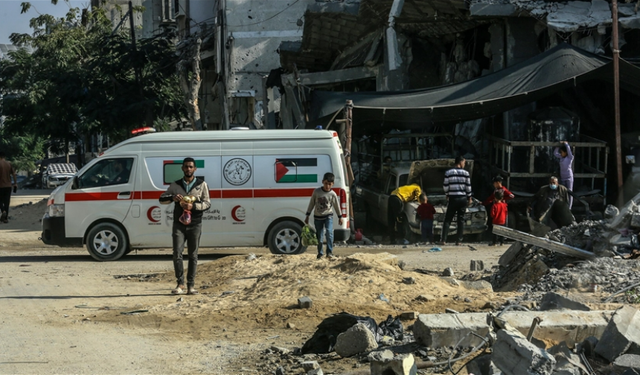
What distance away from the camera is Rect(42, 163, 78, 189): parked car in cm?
4428

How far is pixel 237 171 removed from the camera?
13.8 metres

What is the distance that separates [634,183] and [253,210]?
858cm

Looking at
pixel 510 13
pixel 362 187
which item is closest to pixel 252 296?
pixel 362 187

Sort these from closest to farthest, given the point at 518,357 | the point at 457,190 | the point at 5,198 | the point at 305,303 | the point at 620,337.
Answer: the point at 518,357 → the point at 620,337 → the point at 305,303 → the point at 457,190 → the point at 5,198

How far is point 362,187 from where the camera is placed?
64.8ft

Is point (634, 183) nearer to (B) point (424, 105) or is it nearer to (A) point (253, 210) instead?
(B) point (424, 105)

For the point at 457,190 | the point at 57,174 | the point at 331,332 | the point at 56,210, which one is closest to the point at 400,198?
the point at 457,190

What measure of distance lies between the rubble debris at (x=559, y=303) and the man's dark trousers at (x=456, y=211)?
754 centimetres

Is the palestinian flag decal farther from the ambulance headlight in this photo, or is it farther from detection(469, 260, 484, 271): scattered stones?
the ambulance headlight

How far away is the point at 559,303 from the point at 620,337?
155 centimetres

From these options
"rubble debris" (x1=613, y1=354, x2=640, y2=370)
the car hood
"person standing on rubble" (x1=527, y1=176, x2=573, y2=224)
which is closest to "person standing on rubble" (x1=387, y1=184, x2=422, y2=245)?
the car hood

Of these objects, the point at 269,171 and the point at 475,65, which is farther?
the point at 475,65

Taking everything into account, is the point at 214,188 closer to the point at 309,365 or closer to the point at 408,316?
the point at 408,316

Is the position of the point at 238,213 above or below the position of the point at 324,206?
below
